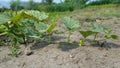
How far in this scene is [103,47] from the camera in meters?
3.04

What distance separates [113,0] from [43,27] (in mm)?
15447

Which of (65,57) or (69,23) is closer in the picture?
(65,57)

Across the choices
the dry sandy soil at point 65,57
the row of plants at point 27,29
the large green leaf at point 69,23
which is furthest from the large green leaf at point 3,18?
the large green leaf at point 69,23

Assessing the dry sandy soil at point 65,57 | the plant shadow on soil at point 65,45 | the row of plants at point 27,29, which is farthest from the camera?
the row of plants at point 27,29

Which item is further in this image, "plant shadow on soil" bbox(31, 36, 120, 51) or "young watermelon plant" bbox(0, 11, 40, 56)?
"young watermelon plant" bbox(0, 11, 40, 56)

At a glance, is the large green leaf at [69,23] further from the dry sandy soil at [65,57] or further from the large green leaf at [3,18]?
the large green leaf at [3,18]

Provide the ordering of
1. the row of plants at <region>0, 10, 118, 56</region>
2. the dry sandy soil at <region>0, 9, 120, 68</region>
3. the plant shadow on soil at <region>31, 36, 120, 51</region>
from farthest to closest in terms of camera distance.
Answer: the row of plants at <region>0, 10, 118, 56</region>
the plant shadow on soil at <region>31, 36, 120, 51</region>
the dry sandy soil at <region>0, 9, 120, 68</region>

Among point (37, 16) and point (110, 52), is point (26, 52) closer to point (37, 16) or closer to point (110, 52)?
point (37, 16)

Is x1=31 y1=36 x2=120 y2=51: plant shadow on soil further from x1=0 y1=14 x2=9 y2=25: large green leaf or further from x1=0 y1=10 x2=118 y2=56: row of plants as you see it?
x1=0 y1=14 x2=9 y2=25: large green leaf

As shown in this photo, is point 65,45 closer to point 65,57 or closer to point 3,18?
point 65,57

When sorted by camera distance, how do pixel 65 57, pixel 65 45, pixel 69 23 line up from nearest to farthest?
pixel 65 57 → pixel 65 45 → pixel 69 23

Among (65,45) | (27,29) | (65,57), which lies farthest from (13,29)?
(65,57)

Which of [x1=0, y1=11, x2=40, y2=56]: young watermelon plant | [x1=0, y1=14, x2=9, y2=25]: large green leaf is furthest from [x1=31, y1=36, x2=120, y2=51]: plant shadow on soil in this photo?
[x1=0, y1=14, x2=9, y2=25]: large green leaf

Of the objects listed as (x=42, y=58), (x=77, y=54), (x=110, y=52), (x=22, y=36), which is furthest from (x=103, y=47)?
(x=22, y=36)
